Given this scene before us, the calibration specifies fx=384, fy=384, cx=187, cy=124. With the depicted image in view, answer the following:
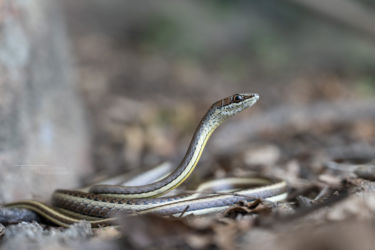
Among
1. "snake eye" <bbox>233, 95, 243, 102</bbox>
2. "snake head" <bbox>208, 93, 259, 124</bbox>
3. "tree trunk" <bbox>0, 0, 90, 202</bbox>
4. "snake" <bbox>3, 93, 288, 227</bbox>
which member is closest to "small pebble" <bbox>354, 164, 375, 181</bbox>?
"snake" <bbox>3, 93, 288, 227</bbox>

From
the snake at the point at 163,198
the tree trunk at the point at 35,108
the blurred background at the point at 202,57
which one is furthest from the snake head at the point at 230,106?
the blurred background at the point at 202,57

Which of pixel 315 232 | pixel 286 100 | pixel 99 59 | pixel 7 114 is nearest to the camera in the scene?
pixel 315 232

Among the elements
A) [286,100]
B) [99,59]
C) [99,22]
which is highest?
[99,22]

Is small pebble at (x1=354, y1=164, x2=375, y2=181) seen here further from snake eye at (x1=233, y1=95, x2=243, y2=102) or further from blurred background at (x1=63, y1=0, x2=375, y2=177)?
blurred background at (x1=63, y1=0, x2=375, y2=177)

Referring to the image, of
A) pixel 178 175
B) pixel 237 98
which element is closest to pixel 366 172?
pixel 237 98

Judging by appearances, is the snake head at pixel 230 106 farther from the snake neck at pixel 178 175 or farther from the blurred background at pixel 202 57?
Result: the blurred background at pixel 202 57

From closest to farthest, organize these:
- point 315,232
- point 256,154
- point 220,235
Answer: point 315,232, point 220,235, point 256,154

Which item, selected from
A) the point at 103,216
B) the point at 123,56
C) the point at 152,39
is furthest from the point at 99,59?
the point at 103,216

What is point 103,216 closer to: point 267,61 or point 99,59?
point 99,59

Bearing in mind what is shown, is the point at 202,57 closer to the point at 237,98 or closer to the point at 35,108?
the point at 35,108
